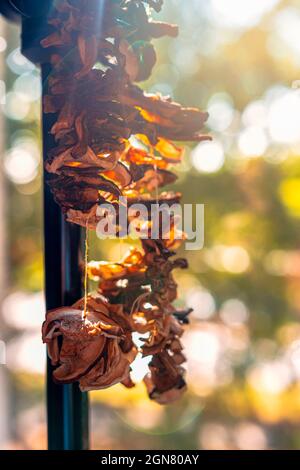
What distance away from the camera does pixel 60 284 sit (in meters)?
0.38

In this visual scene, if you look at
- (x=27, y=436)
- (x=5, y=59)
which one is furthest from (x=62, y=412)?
(x=5, y=59)

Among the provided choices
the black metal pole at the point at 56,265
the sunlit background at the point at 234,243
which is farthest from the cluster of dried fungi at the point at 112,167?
the sunlit background at the point at 234,243

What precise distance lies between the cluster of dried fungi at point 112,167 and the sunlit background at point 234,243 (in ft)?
3.58

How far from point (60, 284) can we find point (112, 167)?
0.10 metres

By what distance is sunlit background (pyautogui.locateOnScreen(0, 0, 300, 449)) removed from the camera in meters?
1.59

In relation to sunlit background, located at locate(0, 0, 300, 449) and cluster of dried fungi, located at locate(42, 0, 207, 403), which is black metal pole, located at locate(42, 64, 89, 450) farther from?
sunlit background, located at locate(0, 0, 300, 449)

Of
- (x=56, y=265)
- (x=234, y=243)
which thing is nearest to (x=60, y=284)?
(x=56, y=265)

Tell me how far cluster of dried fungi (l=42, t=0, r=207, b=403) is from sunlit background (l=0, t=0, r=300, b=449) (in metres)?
1.09

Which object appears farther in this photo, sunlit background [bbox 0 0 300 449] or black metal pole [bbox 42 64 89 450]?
sunlit background [bbox 0 0 300 449]

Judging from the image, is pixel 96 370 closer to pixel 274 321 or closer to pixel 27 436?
pixel 274 321

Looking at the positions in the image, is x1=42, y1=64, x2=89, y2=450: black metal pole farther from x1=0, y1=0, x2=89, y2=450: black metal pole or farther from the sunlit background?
the sunlit background

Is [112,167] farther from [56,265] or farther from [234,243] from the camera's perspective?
[234,243]

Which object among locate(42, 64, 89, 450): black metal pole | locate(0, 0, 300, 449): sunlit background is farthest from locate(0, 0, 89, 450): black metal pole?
locate(0, 0, 300, 449): sunlit background
